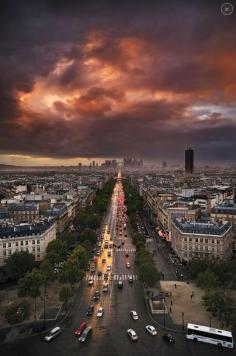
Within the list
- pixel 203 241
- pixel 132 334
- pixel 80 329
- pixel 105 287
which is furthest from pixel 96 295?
pixel 203 241

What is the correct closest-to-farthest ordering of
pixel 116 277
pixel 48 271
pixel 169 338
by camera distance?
pixel 169 338, pixel 48 271, pixel 116 277

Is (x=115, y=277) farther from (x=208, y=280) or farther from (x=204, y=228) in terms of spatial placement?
(x=204, y=228)

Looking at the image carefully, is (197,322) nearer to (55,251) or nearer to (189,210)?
(55,251)

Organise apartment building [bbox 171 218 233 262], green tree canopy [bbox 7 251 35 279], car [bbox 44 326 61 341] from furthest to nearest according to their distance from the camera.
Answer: apartment building [bbox 171 218 233 262] < green tree canopy [bbox 7 251 35 279] < car [bbox 44 326 61 341]

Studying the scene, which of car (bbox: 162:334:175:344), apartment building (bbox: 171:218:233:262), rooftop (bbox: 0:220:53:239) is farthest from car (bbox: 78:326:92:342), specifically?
rooftop (bbox: 0:220:53:239)

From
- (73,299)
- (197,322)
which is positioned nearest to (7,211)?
(73,299)

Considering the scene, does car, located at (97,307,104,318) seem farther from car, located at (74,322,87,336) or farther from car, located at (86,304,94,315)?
car, located at (74,322,87,336)

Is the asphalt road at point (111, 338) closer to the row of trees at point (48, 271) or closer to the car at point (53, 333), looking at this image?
the car at point (53, 333)
